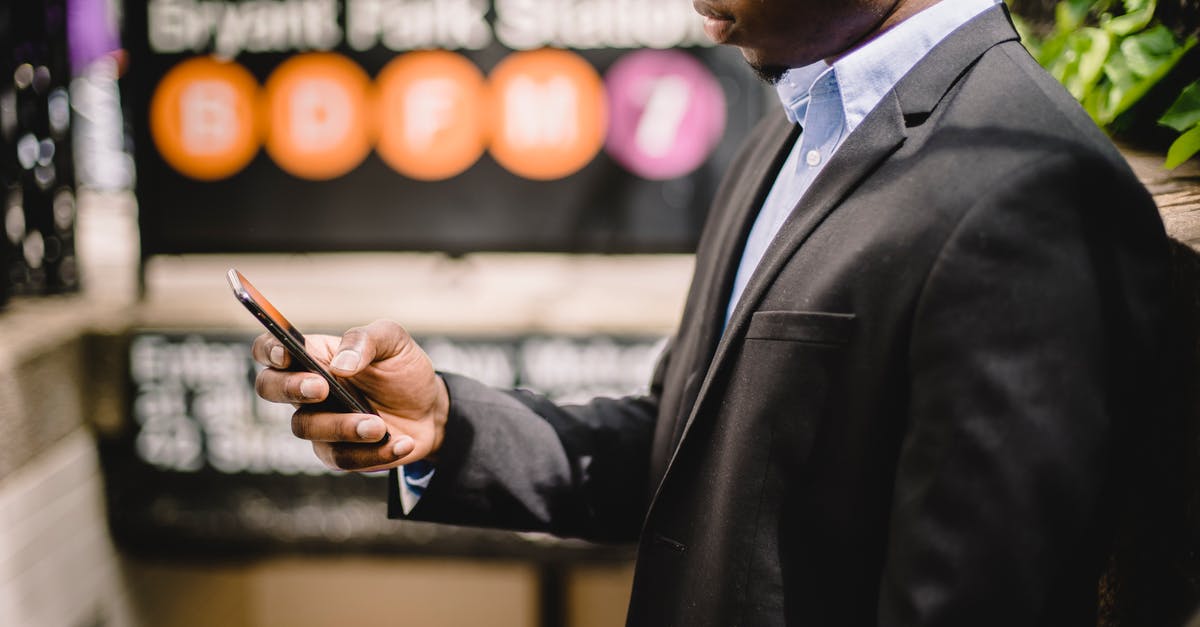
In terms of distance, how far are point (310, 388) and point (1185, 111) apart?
1.28 m

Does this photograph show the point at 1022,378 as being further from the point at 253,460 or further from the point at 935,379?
the point at 253,460

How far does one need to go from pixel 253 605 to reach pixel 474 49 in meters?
2.08

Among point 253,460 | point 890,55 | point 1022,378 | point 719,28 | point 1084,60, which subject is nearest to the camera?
point 1022,378

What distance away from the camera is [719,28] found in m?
1.26

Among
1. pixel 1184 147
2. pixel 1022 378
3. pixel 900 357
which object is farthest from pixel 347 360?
pixel 1184 147

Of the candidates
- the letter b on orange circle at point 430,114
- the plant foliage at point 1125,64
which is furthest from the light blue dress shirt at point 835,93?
the letter b on orange circle at point 430,114

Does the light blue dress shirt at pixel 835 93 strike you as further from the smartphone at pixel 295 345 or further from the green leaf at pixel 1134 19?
the smartphone at pixel 295 345

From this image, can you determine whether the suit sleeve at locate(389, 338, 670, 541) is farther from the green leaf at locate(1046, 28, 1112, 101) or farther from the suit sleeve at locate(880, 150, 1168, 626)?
the green leaf at locate(1046, 28, 1112, 101)

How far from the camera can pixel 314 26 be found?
255 cm

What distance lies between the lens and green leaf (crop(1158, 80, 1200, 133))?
125 centimetres

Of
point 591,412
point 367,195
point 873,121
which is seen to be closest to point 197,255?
point 367,195

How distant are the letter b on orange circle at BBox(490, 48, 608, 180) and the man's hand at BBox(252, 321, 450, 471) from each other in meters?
1.27

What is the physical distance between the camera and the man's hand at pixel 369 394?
3.80ft

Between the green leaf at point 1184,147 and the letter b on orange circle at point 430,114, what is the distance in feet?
5.87
